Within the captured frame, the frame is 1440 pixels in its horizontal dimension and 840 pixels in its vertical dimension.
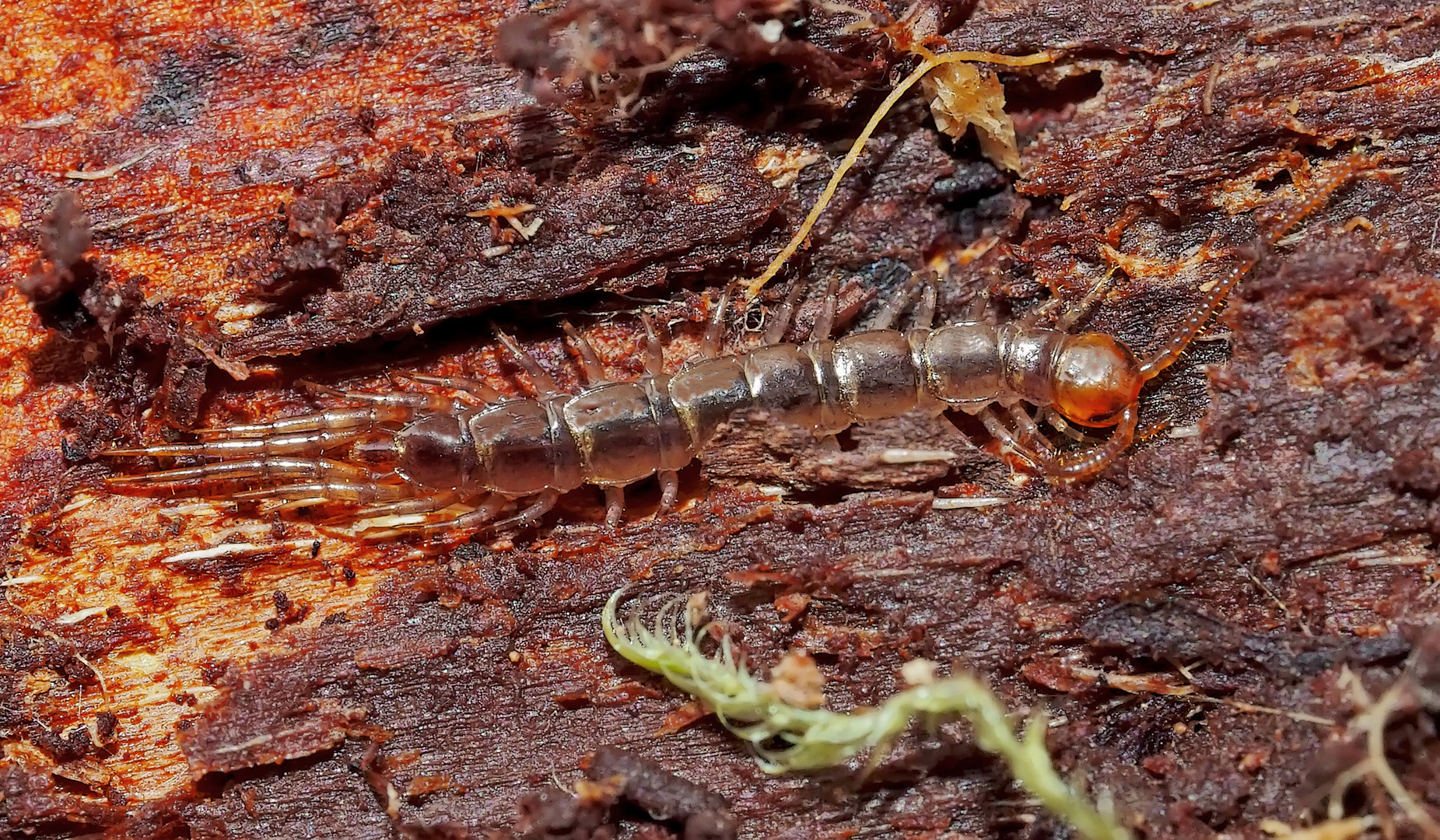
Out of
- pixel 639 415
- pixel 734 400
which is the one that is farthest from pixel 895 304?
pixel 639 415

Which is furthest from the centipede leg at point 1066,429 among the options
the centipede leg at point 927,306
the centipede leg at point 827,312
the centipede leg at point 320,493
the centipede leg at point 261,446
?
the centipede leg at point 261,446

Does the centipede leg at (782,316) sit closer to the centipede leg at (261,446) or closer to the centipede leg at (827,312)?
the centipede leg at (827,312)

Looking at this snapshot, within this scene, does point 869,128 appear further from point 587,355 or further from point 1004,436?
point 587,355

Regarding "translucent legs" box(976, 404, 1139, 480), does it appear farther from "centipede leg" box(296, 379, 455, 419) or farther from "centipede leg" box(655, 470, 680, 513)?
"centipede leg" box(296, 379, 455, 419)

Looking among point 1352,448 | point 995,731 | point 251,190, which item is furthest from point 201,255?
point 1352,448

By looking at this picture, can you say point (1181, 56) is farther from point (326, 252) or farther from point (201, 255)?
point (201, 255)

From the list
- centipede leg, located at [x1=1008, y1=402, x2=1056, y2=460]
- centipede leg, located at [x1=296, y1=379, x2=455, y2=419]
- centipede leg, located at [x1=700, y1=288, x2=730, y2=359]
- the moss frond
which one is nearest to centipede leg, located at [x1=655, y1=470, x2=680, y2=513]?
the moss frond
